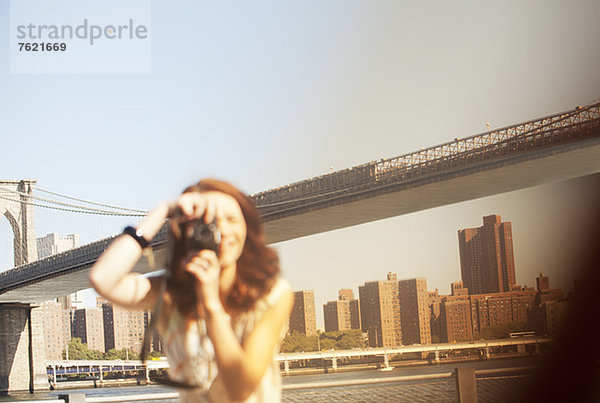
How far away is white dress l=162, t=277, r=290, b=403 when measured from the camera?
2.29ft

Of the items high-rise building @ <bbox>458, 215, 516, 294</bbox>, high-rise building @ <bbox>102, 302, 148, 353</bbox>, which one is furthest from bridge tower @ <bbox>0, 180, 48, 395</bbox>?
high-rise building @ <bbox>458, 215, 516, 294</bbox>

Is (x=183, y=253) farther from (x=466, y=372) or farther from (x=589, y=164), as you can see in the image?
(x=589, y=164)

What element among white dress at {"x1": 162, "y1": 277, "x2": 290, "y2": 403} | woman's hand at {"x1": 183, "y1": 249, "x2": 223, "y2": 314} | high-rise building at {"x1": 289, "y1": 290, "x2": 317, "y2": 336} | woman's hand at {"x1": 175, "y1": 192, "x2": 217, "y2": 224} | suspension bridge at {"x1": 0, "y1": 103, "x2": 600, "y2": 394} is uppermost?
suspension bridge at {"x1": 0, "y1": 103, "x2": 600, "y2": 394}

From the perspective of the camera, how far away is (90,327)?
32000 millimetres

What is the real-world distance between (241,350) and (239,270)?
0.09 m

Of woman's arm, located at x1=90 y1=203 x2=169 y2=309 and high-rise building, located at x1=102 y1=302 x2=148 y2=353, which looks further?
high-rise building, located at x1=102 y1=302 x2=148 y2=353

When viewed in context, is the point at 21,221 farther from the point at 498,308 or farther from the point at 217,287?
the point at 217,287

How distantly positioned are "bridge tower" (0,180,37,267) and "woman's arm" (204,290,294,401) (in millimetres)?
22491

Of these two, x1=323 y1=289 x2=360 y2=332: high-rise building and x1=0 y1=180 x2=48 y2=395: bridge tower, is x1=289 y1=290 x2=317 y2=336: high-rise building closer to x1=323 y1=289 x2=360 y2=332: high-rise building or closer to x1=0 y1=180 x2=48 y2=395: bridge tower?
x1=323 y1=289 x2=360 y2=332: high-rise building

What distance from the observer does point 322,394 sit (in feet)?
9.53

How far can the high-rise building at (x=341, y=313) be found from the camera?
19203 mm

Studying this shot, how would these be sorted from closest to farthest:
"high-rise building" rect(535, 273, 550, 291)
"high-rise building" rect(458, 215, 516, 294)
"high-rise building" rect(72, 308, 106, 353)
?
"high-rise building" rect(535, 273, 550, 291)
"high-rise building" rect(458, 215, 516, 294)
"high-rise building" rect(72, 308, 106, 353)

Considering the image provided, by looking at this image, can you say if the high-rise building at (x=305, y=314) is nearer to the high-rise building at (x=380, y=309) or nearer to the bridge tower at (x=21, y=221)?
the high-rise building at (x=380, y=309)

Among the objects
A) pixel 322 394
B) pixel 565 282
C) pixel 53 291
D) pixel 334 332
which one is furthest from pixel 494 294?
pixel 322 394
